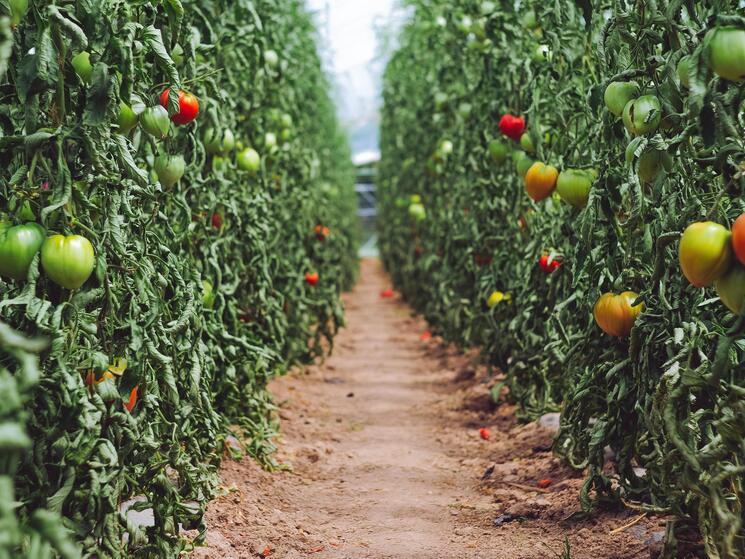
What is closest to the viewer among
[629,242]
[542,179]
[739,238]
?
[739,238]

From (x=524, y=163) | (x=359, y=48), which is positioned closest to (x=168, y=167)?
(x=524, y=163)

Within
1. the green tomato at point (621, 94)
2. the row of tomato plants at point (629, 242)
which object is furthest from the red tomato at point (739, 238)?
the green tomato at point (621, 94)

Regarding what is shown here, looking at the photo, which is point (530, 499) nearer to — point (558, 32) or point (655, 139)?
point (655, 139)

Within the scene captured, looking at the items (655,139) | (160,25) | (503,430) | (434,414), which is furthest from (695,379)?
(434,414)

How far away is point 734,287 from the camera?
1373mm

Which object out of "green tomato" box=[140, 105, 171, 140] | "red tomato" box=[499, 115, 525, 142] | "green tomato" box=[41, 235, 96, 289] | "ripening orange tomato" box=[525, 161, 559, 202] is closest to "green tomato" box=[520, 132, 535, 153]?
"red tomato" box=[499, 115, 525, 142]

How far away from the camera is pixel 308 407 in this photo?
417 centimetres

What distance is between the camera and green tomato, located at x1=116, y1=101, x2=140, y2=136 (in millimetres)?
1745

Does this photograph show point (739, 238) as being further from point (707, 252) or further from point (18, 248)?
point (18, 248)

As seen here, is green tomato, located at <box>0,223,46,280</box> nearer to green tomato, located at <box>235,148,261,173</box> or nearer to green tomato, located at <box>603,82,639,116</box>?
green tomato, located at <box>603,82,639,116</box>

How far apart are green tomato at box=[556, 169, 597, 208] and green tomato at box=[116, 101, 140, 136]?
128 cm

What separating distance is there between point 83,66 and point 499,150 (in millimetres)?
2444

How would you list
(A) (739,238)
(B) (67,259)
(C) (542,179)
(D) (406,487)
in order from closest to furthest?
(A) (739,238) < (B) (67,259) < (C) (542,179) < (D) (406,487)

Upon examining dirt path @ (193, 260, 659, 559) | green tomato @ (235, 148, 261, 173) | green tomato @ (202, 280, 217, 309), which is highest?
green tomato @ (235, 148, 261, 173)
